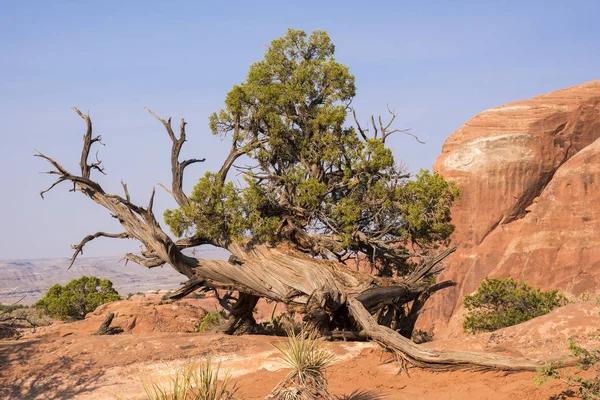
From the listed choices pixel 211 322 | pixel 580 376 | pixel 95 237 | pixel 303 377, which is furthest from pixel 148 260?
pixel 580 376

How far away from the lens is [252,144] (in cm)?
1909

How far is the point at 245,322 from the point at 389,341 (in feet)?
27.0

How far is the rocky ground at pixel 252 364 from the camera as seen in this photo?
11.7 meters

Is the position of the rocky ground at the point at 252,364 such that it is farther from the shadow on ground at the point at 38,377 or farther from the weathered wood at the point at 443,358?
the weathered wood at the point at 443,358

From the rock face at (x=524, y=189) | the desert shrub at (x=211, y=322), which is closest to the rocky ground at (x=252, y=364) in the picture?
the desert shrub at (x=211, y=322)

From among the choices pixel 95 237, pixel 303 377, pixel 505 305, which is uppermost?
pixel 95 237

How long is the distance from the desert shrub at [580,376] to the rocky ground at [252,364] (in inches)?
10.8

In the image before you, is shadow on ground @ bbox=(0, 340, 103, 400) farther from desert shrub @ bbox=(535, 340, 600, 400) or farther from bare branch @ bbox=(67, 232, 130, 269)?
desert shrub @ bbox=(535, 340, 600, 400)

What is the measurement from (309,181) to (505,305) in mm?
13695

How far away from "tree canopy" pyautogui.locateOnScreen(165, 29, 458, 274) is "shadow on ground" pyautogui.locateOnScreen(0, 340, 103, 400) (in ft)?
17.0

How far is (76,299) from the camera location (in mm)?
33188

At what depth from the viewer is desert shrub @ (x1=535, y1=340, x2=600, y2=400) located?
31.8 feet

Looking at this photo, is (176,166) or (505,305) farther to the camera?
(505,305)

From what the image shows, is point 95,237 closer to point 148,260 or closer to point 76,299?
point 148,260
